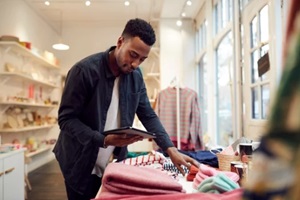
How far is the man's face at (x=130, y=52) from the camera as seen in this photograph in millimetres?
1362

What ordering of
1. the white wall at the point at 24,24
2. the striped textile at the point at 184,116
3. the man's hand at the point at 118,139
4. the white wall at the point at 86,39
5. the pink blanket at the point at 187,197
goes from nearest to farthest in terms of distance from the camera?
the pink blanket at the point at 187,197 < the man's hand at the point at 118,139 < the striped textile at the point at 184,116 < the white wall at the point at 24,24 < the white wall at the point at 86,39

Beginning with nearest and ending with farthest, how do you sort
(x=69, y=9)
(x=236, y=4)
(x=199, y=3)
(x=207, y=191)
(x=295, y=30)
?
(x=295, y=30) → (x=207, y=191) → (x=236, y=4) → (x=199, y=3) → (x=69, y=9)

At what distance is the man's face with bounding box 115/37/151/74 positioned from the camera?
1362mm

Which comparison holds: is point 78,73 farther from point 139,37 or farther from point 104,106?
point 139,37

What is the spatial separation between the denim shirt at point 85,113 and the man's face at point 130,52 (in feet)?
0.30

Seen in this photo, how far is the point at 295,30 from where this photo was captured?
256 mm

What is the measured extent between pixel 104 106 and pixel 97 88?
0.10 metres

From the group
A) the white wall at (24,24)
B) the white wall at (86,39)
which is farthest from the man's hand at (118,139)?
the white wall at (86,39)

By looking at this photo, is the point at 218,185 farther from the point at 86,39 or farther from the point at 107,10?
the point at 86,39

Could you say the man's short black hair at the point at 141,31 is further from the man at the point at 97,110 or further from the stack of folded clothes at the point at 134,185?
the stack of folded clothes at the point at 134,185

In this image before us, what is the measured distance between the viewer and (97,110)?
1410 millimetres

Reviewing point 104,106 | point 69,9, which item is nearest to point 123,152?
point 104,106

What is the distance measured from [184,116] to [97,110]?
236cm

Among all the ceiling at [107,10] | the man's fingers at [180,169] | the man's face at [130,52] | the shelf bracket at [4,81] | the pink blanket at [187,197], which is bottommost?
the man's fingers at [180,169]
